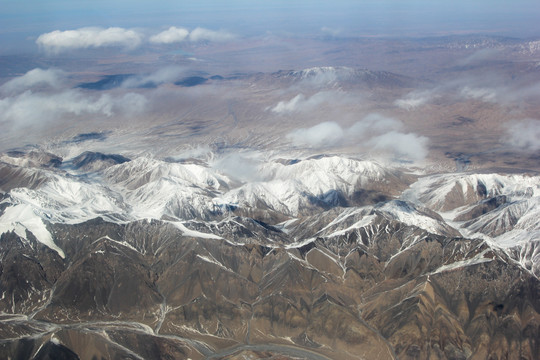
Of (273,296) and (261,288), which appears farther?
(261,288)

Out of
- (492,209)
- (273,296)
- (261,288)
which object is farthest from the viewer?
(492,209)

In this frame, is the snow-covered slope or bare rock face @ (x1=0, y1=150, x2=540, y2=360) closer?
bare rock face @ (x1=0, y1=150, x2=540, y2=360)

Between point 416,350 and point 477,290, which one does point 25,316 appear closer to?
point 416,350

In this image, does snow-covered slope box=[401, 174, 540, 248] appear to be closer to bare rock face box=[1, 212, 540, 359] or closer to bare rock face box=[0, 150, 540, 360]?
bare rock face box=[0, 150, 540, 360]

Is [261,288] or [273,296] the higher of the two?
[273,296]

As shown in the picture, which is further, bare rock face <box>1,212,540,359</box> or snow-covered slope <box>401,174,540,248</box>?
snow-covered slope <box>401,174,540,248</box>

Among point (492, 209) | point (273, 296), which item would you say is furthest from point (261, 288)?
point (492, 209)

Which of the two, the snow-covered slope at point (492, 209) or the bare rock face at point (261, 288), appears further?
the snow-covered slope at point (492, 209)

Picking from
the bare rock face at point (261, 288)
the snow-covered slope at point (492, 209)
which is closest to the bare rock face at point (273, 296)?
the bare rock face at point (261, 288)

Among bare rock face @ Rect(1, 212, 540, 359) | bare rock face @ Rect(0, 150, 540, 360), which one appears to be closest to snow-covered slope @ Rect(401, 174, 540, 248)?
bare rock face @ Rect(0, 150, 540, 360)

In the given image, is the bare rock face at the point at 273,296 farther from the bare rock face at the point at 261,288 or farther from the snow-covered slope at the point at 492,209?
the snow-covered slope at the point at 492,209

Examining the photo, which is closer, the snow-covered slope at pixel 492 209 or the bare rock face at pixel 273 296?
the bare rock face at pixel 273 296

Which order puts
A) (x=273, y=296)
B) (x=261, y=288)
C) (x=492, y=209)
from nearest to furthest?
(x=273, y=296) → (x=261, y=288) → (x=492, y=209)

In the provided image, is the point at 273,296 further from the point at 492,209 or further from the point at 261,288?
the point at 492,209
